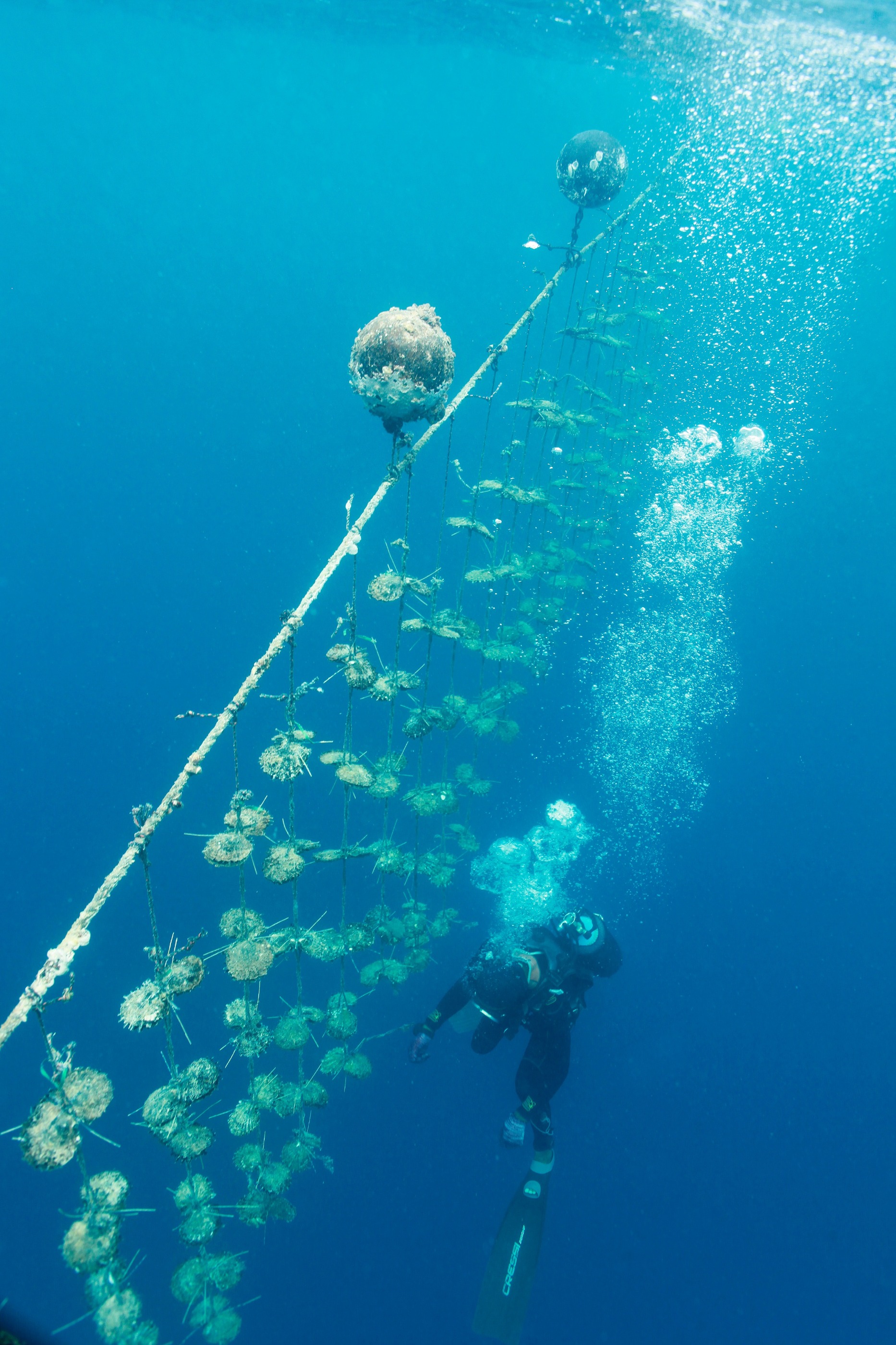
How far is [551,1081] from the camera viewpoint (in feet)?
19.0

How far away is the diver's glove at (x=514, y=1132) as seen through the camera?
19.0 ft

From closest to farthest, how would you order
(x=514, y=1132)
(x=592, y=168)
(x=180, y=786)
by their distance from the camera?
(x=180, y=786), (x=592, y=168), (x=514, y=1132)

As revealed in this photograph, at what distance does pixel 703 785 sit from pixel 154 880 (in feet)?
29.8

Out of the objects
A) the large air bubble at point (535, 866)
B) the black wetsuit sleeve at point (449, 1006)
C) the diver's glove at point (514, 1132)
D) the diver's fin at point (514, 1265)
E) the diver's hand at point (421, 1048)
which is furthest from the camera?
the large air bubble at point (535, 866)

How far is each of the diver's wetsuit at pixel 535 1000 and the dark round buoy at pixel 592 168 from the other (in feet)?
19.0

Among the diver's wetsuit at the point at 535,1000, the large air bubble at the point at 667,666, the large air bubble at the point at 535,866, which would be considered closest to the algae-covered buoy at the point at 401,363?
the diver's wetsuit at the point at 535,1000

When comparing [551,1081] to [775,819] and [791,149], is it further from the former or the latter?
[791,149]

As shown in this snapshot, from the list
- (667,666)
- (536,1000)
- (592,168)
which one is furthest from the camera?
(667,666)

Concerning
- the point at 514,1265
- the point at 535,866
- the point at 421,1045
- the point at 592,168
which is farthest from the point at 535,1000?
the point at 592,168

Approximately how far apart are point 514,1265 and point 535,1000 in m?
3.10

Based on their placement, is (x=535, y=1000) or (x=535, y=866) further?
(x=535, y=866)

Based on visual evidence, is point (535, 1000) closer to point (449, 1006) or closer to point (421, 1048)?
point (449, 1006)

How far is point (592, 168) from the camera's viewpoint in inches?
208

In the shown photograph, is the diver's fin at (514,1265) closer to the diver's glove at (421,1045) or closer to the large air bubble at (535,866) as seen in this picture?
the diver's glove at (421,1045)
